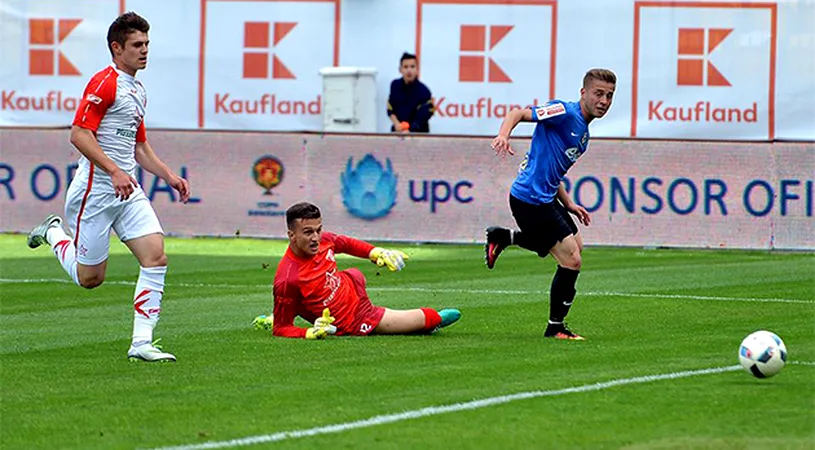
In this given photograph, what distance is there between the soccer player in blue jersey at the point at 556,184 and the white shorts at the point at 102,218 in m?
2.69

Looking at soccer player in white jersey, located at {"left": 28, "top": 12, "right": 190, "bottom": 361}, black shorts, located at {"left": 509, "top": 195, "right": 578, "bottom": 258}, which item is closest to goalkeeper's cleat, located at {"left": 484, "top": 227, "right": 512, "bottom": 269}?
black shorts, located at {"left": 509, "top": 195, "right": 578, "bottom": 258}

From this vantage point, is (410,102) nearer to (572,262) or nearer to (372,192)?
(372,192)

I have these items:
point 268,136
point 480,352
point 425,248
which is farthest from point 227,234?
point 480,352

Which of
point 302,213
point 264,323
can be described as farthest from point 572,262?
point 264,323

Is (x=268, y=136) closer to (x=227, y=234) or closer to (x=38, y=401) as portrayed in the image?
(x=227, y=234)

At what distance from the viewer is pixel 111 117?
34.6 feet

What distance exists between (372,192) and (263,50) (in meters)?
4.22

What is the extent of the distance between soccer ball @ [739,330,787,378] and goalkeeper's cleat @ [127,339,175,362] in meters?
3.44

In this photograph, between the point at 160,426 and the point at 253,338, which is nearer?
the point at 160,426

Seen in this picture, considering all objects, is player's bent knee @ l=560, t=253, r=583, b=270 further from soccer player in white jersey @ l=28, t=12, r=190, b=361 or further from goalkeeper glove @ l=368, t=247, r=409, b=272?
soccer player in white jersey @ l=28, t=12, r=190, b=361

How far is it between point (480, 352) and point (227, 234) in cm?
1238

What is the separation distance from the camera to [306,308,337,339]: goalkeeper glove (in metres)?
11.5

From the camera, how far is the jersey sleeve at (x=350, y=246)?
1170 centimetres

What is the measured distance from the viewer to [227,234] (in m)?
22.7
